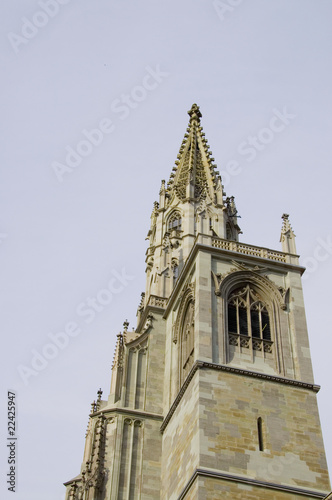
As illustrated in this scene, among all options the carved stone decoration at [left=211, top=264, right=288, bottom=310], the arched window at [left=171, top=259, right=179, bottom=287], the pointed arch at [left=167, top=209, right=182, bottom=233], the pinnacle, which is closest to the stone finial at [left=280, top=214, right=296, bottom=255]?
the carved stone decoration at [left=211, top=264, right=288, bottom=310]

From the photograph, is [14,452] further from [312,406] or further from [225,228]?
[225,228]

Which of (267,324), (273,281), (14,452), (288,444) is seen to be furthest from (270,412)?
(14,452)

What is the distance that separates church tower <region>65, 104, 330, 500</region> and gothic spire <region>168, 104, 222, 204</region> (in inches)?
372

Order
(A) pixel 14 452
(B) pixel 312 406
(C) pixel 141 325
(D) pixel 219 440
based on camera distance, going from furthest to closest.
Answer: (C) pixel 141 325
(A) pixel 14 452
(B) pixel 312 406
(D) pixel 219 440

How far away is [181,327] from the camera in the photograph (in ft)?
105

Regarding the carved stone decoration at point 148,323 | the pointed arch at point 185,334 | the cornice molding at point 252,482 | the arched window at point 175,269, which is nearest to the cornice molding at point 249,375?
the pointed arch at point 185,334

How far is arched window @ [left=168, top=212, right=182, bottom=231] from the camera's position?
42369 mm

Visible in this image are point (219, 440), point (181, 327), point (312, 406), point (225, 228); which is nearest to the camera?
point (219, 440)

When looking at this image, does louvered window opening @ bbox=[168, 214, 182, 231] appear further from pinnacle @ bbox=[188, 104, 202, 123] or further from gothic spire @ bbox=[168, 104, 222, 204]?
pinnacle @ bbox=[188, 104, 202, 123]

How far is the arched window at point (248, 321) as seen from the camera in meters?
29.1

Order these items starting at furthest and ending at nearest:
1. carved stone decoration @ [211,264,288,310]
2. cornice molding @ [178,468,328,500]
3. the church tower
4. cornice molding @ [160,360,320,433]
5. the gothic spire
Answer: the gothic spire, carved stone decoration @ [211,264,288,310], cornice molding @ [160,360,320,433], the church tower, cornice molding @ [178,468,328,500]

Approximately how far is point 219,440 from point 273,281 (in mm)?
8185

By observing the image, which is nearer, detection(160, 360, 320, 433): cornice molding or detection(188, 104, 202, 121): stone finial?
detection(160, 360, 320, 433): cornice molding

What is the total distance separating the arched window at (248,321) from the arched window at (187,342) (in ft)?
5.39
